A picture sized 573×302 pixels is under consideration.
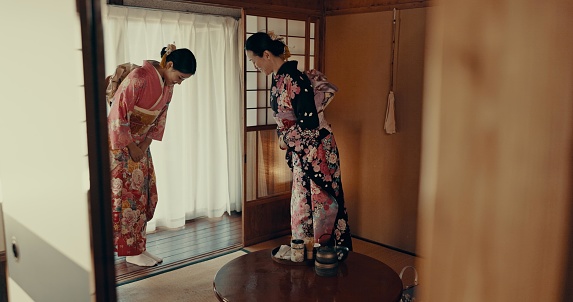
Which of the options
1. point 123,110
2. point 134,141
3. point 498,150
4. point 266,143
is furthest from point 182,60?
point 498,150

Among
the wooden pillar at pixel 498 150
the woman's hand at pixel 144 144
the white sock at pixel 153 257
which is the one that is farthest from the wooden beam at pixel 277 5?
the wooden pillar at pixel 498 150

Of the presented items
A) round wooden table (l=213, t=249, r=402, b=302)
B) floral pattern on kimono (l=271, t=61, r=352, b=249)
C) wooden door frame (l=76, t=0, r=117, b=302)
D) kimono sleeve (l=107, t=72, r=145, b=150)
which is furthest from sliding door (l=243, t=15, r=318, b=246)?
wooden door frame (l=76, t=0, r=117, b=302)

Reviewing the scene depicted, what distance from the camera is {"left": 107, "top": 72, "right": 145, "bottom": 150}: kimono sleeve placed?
11.1 feet

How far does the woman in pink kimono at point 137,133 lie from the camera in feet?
11.2

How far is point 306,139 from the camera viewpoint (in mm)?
3561

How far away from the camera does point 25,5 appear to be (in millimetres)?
1321

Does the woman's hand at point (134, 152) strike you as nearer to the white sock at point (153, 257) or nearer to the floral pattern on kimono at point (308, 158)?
the white sock at point (153, 257)

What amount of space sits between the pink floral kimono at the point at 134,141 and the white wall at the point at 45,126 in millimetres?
1779

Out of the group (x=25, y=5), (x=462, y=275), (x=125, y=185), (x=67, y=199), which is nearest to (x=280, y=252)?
(x=125, y=185)

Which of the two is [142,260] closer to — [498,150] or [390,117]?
[390,117]

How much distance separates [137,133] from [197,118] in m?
1.46

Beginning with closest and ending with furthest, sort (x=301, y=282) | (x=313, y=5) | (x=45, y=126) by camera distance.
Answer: (x=45, y=126), (x=301, y=282), (x=313, y=5)

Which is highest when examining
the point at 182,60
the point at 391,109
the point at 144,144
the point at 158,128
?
the point at 182,60

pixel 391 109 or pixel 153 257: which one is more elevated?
pixel 391 109
